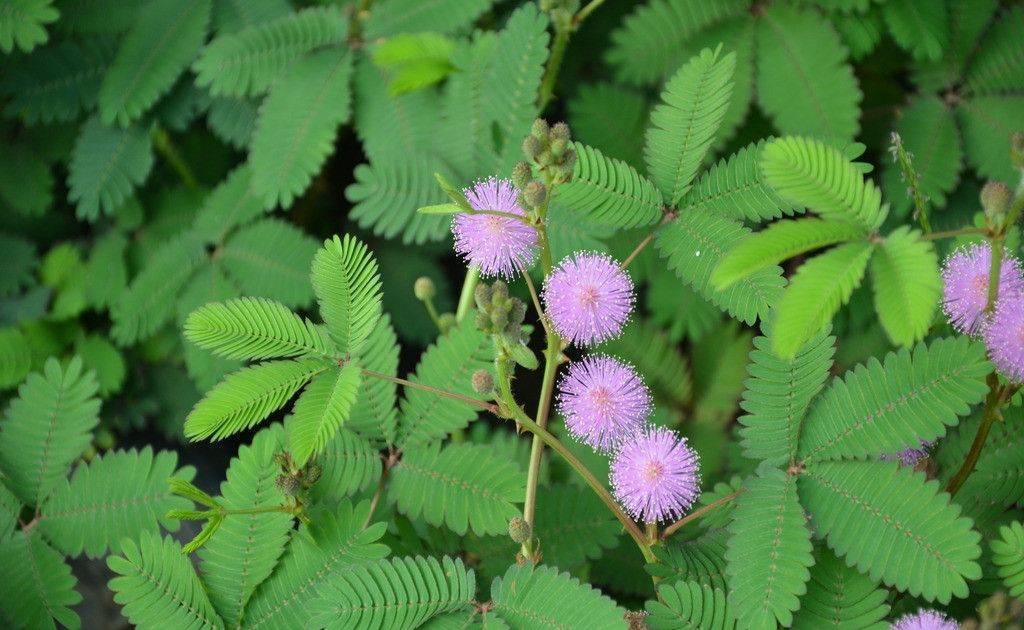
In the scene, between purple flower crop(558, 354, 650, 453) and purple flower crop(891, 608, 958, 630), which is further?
purple flower crop(558, 354, 650, 453)

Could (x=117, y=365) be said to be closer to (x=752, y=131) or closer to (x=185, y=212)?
(x=185, y=212)

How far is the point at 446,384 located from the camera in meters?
1.54

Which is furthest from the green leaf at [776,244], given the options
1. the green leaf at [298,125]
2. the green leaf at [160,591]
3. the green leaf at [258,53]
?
the green leaf at [258,53]

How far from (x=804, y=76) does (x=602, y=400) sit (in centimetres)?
114

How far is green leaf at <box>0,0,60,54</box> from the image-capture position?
76.0 inches

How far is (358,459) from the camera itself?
1.48 meters

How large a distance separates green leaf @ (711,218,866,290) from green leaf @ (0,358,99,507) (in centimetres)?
121

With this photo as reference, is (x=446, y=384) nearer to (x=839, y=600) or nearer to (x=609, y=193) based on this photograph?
(x=609, y=193)

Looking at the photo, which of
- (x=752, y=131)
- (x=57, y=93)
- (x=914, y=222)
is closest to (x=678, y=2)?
(x=752, y=131)

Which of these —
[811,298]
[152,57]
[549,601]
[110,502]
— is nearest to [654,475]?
[549,601]

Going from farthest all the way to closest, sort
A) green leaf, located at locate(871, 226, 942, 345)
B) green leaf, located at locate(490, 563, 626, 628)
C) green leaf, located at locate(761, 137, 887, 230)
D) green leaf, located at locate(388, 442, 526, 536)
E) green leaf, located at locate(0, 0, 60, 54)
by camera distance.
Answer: green leaf, located at locate(0, 0, 60, 54)
green leaf, located at locate(388, 442, 526, 536)
green leaf, located at locate(490, 563, 626, 628)
green leaf, located at locate(761, 137, 887, 230)
green leaf, located at locate(871, 226, 942, 345)

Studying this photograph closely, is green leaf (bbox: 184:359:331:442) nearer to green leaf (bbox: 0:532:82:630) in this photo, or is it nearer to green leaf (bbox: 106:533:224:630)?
green leaf (bbox: 106:533:224:630)

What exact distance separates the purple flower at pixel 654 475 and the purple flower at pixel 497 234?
31cm

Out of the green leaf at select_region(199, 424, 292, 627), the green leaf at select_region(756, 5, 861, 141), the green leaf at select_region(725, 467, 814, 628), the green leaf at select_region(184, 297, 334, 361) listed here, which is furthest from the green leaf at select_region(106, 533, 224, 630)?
the green leaf at select_region(756, 5, 861, 141)
